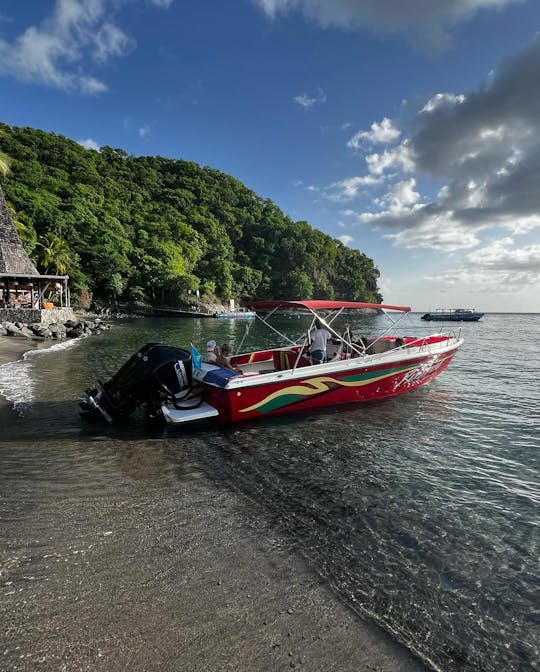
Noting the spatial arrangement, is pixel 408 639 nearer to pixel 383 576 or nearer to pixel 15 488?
pixel 383 576

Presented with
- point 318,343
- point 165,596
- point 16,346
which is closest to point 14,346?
point 16,346

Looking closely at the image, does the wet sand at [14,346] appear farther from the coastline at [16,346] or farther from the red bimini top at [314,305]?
the red bimini top at [314,305]

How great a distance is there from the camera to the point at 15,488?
5.29 metres

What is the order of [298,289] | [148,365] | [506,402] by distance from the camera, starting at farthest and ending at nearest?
[298,289] → [506,402] → [148,365]

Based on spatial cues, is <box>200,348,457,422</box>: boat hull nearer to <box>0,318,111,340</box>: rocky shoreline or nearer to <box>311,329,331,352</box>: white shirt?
<box>311,329,331,352</box>: white shirt

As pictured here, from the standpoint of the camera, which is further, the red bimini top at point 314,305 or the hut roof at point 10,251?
the hut roof at point 10,251

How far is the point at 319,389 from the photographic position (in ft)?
30.5

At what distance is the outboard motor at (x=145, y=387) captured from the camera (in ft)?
26.6

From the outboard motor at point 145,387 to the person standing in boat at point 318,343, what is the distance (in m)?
3.31

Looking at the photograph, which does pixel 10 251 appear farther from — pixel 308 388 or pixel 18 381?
pixel 308 388

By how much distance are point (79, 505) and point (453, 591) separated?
4476 millimetres

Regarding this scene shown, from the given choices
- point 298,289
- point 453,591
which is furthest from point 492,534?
point 298,289

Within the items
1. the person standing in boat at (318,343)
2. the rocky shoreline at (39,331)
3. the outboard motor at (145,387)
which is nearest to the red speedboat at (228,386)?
the outboard motor at (145,387)

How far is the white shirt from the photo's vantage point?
32.3ft
